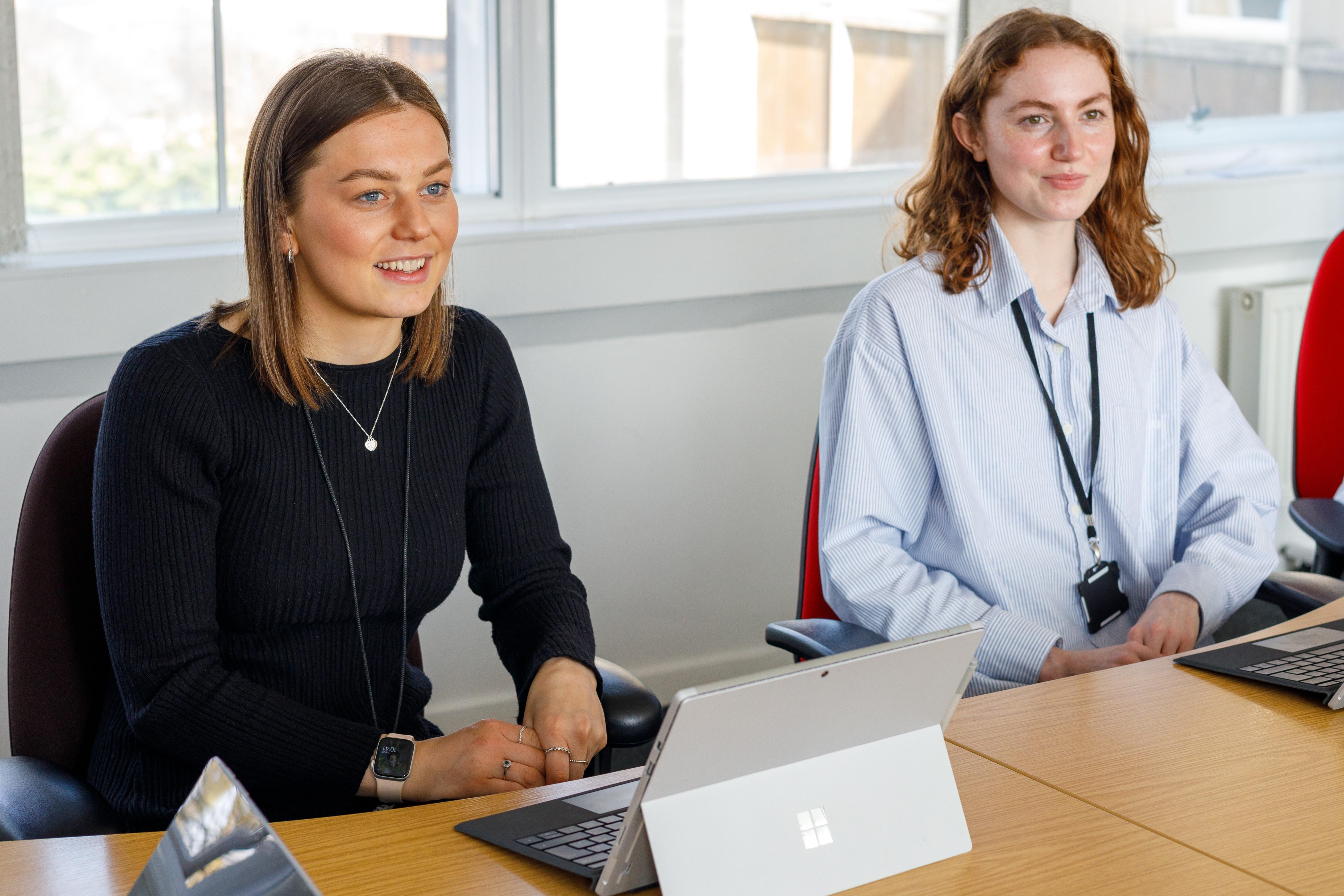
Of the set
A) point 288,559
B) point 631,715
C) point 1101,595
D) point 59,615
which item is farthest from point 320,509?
point 1101,595

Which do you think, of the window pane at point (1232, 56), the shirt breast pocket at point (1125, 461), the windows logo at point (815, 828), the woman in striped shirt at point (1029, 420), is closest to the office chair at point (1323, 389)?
the woman in striped shirt at point (1029, 420)

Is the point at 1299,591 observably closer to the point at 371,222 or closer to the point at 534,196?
the point at 371,222

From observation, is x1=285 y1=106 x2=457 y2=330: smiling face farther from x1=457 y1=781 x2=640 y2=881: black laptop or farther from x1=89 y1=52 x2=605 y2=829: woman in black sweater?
x1=457 y1=781 x2=640 y2=881: black laptop

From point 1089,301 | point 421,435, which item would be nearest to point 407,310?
point 421,435

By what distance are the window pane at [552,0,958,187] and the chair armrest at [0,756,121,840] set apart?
1.78 m

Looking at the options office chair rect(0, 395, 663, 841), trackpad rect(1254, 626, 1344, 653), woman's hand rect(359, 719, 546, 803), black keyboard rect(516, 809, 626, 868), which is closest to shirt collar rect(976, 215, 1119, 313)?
trackpad rect(1254, 626, 1344, 653)

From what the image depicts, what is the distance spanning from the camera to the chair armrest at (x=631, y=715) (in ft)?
4.90

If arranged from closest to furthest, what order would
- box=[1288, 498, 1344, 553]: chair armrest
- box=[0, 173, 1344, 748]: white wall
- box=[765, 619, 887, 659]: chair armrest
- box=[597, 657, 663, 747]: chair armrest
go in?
1. box=[597, 657, 663, 747]: chair armrest
2. box=[765, 619, 887, 659]: chair armrest
3. box=[1288, 498, 1344, 553]: chair armrest
4. box=[0, 173, 1344, 748]: white wall

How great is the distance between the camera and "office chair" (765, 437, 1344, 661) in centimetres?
167

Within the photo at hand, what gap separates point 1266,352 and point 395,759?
9.18 feet

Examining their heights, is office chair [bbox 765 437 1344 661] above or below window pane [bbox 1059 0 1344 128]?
below

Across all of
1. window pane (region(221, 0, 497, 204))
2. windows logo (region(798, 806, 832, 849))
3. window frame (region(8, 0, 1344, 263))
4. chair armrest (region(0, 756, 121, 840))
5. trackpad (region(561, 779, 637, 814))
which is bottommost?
chair armrest (region(0, 756, 121, 840))

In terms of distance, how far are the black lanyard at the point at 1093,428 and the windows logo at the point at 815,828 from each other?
95cm

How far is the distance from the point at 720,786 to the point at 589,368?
1.76 m
